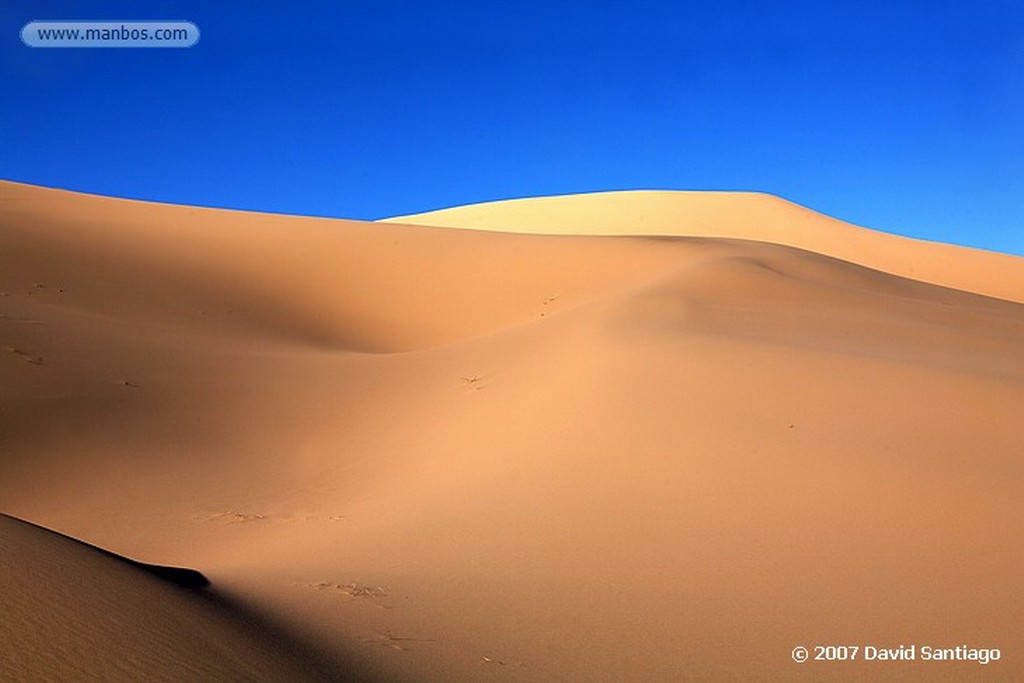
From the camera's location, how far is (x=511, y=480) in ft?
18.8

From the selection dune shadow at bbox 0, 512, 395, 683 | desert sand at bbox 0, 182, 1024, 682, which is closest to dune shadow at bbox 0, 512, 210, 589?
dune shadow at bbox 0, 512, 395, 683

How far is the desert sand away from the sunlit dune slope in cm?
2251

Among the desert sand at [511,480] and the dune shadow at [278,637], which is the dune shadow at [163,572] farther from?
the desert sand at [511,480]

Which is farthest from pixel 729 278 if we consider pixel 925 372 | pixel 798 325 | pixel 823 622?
pixel 823 622

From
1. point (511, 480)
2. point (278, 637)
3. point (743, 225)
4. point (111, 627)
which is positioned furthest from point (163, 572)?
point (743, 225)

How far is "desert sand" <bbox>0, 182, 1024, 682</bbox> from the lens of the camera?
3299mm

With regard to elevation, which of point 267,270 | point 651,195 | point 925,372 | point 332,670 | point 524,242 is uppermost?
point 651,195

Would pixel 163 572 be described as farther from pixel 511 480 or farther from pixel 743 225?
pixel 743 225

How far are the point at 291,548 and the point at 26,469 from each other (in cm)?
343

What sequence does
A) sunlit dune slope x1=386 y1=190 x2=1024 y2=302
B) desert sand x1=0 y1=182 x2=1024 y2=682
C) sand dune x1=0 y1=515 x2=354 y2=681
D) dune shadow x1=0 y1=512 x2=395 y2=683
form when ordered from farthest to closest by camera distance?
sunlit dune slope x1=386 y1=190 x2=1024 y2=302 → desert sand x1=0 y1=182 x2=1024 y2=682 → dune shadow x1=0 y1=512 x2=395 y2=683 → sand dune x1=0 y1=515 x2=354 y2=681

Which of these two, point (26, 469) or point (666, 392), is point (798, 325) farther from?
point (26, 469)

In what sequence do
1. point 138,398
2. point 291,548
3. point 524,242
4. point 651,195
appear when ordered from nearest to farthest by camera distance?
point 291,548 → point 138,398 → point 524,242 → point 651,195

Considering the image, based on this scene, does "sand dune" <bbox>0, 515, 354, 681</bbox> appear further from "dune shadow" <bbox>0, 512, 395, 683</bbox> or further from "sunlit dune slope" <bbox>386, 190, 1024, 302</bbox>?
"sunlit dune slope" <bbox>386, 190, 1024, 302</bbox>

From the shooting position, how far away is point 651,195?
170ft
